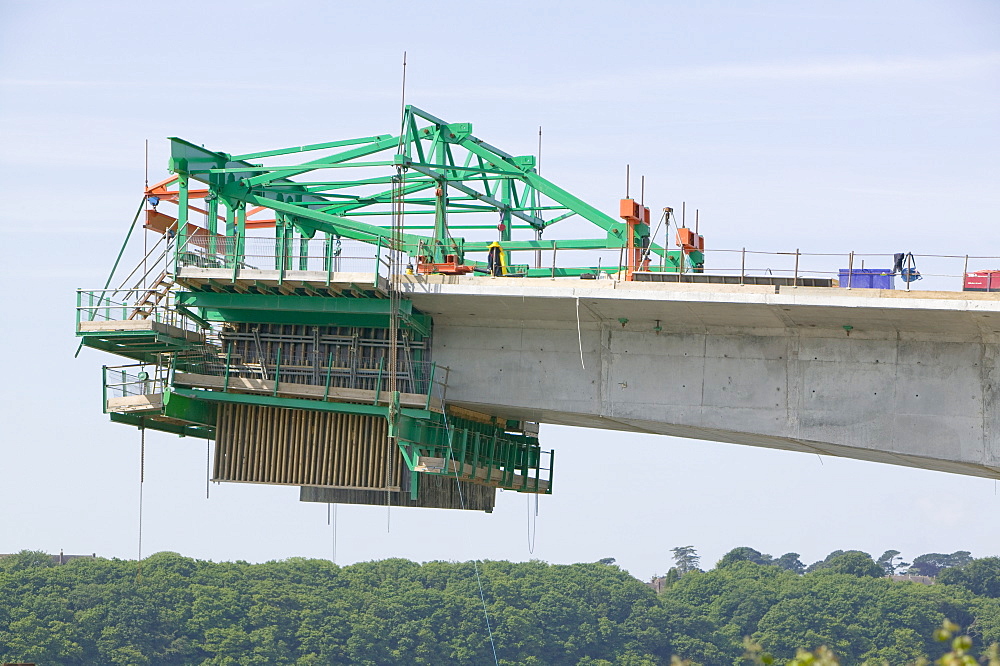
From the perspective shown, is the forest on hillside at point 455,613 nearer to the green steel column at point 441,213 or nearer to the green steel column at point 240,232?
the green steel column at point 240,232

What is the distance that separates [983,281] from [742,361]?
20.8ft

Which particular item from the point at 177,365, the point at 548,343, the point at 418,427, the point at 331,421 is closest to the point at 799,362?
the point at 548,343

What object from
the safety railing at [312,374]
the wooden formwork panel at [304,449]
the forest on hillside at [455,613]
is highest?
the safety railing at [312,374]

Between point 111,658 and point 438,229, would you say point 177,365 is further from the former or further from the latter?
point 111,658

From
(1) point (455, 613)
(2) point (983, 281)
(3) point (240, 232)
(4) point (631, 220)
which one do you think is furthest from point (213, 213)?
(1) point (455, 613)

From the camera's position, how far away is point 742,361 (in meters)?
38.1

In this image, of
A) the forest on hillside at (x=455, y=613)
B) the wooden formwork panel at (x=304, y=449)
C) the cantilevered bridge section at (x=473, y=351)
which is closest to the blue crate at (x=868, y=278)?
the cantilevered bridge section at (x=473, y=351)

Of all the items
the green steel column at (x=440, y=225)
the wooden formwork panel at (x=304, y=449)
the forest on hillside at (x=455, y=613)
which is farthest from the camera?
the forest on hillside at (x=455, y=613)

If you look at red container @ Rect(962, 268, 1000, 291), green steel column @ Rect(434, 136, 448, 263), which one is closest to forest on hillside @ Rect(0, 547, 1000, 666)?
green steel column @ Rect(434, 136, 448, 263)

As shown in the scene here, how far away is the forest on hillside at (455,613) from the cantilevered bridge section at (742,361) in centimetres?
10696

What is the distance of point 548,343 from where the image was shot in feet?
131

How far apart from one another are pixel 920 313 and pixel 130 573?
130166mm

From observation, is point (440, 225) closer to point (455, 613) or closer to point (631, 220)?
point (631, 220)

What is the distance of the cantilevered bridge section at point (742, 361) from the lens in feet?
117
